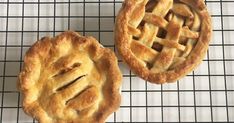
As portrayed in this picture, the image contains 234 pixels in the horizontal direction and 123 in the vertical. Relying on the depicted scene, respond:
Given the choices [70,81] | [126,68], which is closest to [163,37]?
[126,68]

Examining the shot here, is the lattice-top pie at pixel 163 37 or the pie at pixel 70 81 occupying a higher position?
the lattice-top pie at pixel 163 37

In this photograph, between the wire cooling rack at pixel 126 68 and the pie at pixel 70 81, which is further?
the wire cooling rack at pixel 126 68

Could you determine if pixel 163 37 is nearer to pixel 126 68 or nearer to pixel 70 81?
pixel 126 68

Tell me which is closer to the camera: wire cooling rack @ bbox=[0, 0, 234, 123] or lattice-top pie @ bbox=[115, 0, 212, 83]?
lattice-top pie @ bbox=[115, 0, 212, 83]

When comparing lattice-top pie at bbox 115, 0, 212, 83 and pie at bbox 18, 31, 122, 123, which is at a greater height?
lattice-top pie at bbox 115, 0, 212, 83
